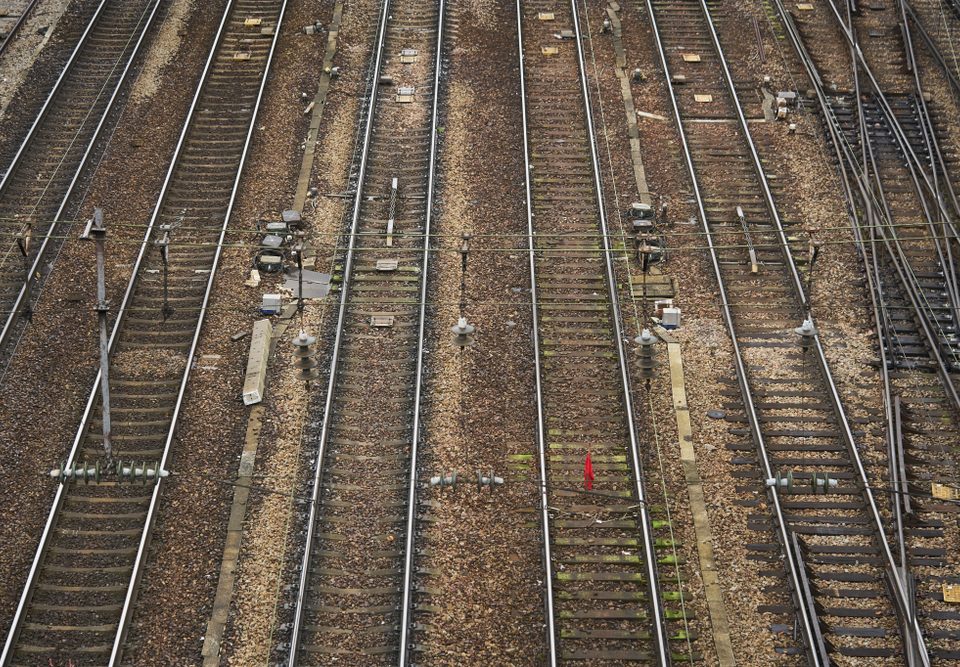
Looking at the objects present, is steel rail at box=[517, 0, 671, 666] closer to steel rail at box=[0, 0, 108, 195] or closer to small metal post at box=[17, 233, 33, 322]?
small metal post at box=[17, 233, 33, 322]

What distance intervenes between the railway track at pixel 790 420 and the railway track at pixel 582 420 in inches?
75.7

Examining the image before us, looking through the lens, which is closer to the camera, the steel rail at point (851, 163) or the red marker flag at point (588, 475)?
the red marker flag at point (588, 475)

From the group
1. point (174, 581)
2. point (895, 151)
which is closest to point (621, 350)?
point (174, 581)

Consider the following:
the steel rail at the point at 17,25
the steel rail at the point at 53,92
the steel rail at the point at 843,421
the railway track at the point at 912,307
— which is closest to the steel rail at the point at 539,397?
the steel rail at the point at 843,421

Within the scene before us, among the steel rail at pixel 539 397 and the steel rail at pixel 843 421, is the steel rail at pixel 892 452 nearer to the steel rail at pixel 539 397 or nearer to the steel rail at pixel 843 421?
the steel rail at pixel 843 421

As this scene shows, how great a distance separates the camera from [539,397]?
20562mm

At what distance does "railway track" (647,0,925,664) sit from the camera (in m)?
17.3

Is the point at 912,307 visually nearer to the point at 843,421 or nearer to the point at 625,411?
the point at 843,421

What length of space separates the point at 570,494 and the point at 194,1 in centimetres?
2079

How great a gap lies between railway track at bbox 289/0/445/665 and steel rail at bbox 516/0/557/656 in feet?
6.33

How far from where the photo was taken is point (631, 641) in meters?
16.9

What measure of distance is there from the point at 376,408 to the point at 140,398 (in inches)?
159

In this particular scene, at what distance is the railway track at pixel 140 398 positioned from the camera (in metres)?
17.1

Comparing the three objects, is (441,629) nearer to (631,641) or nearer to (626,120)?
(631,641)
